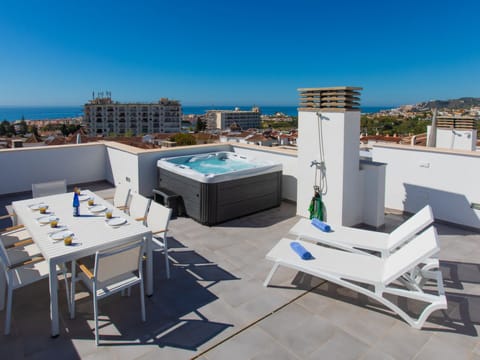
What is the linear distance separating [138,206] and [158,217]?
51cm

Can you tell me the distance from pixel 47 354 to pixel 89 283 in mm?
554

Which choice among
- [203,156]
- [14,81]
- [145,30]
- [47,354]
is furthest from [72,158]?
[14,81]

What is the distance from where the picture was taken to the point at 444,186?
5.41 m

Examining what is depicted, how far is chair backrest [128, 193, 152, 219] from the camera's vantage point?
4039 millimetres

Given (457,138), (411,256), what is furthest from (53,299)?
(457,138)

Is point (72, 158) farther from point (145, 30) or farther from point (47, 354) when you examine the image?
point (145, 30)

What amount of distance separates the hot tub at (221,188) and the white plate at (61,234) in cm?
238

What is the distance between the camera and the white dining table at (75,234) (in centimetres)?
265

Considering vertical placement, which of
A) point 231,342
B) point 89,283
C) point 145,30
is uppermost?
point 145,30

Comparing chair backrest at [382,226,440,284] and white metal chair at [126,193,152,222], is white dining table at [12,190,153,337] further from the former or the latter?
chair backrest at [382,226,440,284]

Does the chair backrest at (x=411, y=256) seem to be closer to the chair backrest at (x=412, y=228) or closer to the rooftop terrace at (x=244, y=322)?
the chair backrest at (x=412, y=228)

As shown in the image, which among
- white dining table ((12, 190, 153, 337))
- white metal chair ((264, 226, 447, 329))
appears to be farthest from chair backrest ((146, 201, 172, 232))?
white metal chair ((264, 226, 447, 329))

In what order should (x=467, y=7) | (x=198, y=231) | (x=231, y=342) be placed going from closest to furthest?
(x=231, y=342), (x=198, y=231), (x=467, y=7)

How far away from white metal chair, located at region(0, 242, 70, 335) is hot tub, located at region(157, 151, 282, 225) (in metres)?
2.48
